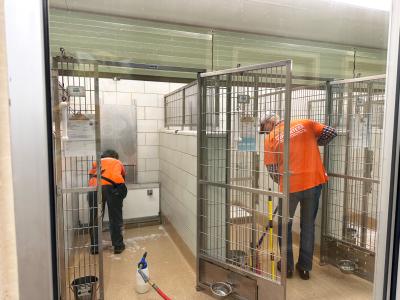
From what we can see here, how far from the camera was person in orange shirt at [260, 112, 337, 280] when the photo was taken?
87.8 inches

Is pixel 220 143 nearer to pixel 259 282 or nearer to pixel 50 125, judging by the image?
pixel 259 282

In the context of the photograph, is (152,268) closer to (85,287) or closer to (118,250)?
(118,250)

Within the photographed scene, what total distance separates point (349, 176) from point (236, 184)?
1.11m

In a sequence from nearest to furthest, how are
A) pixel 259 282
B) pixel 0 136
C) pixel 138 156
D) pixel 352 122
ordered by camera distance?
1. pixel 0 136
2. pixel 259 282
3. pixel 352 122
4. pixel 138 156

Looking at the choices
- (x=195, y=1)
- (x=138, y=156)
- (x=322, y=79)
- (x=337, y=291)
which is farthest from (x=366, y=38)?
(x=138, y=156)

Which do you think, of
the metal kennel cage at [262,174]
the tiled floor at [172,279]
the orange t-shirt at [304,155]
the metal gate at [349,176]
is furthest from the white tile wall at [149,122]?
the metal gate at [349,176]

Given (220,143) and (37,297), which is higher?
(220,143)

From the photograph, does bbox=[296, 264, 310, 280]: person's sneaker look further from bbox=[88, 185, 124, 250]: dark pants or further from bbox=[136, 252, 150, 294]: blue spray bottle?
bbox=[88, 185, 124, 250]: dark pants

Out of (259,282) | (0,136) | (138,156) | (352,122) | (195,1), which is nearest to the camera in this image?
(0,136)

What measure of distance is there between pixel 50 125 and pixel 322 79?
251 centimetres

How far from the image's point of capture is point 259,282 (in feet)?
6.32

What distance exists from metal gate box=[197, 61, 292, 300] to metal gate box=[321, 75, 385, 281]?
757mm

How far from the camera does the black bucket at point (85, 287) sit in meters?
1.72

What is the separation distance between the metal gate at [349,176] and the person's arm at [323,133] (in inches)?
7.5
